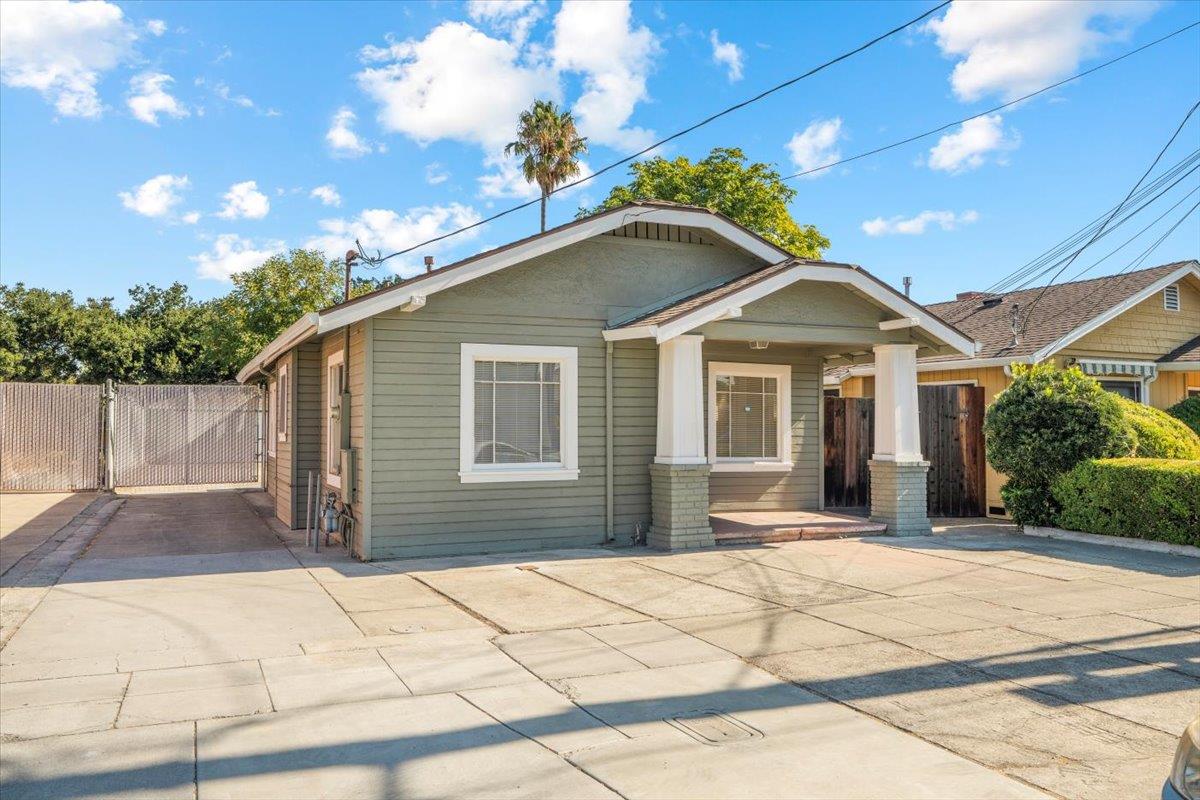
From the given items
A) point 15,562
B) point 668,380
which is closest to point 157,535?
point 15,562

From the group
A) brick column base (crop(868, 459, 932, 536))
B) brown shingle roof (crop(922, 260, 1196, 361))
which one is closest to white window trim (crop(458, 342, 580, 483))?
brick column base (crop(868, 459, 932, 536))

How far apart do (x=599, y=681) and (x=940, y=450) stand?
38.2 ft

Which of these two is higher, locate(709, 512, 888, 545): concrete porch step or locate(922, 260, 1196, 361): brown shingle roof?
locate(922, 260, 1196, 361): brown shingle roof

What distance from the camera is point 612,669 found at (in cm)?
607

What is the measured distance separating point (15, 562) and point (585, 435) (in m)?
7.03

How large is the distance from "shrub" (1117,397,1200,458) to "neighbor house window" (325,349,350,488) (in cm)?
1144

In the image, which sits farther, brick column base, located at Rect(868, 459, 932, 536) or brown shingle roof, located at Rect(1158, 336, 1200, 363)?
brown shingle roof, located at Rect(1158, 336, 1200, 363)

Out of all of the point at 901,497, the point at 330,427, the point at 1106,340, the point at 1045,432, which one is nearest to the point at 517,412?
the point at 330,427

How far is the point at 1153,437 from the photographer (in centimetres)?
1359

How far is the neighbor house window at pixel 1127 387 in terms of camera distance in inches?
688

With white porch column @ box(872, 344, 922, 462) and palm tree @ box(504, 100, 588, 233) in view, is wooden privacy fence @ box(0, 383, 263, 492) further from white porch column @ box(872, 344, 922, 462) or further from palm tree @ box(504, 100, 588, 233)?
white porch column @ box(872, 344, 922, 462)

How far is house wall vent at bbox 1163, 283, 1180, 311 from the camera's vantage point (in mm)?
18000

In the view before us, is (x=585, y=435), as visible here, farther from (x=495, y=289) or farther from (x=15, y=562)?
(x=15, y=562)

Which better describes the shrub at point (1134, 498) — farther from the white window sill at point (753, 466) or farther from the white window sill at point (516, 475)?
the white window sill at point (516, 475)
